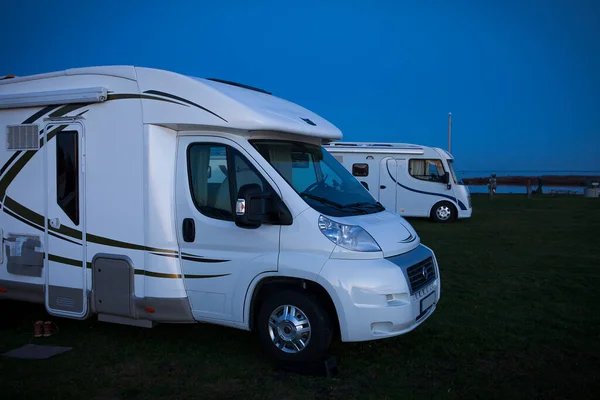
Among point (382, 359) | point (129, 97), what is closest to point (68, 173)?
point (129, 97)

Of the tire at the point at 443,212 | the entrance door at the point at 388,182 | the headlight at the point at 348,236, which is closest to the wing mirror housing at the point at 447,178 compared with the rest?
the tire at the point at 443,212

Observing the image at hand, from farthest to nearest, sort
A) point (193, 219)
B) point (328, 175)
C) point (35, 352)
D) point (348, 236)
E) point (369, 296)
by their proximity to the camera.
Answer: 1. point (328, 175)
2. point (35, 352)
3. point (193, 219)
4. point (348, 236)
5. point (369, 296)

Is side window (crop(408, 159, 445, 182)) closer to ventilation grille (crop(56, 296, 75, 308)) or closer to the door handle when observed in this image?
the door handle

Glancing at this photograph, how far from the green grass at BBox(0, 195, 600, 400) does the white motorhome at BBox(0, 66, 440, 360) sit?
384mm

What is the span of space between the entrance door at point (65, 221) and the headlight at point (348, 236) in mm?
2613

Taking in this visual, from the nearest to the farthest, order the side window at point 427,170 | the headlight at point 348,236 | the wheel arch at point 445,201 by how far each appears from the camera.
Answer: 1. the headlight at point 348,236
2. the side window at point 427,170
3. the wheel arch at point 445,201

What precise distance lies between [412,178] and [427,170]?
57cm

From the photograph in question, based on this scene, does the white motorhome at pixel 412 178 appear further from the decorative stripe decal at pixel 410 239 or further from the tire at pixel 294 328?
the tire at pixel 294 328

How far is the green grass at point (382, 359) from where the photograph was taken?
465cm

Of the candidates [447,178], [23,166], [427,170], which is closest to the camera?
[23,166]

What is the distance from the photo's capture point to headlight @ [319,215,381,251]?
4809 millimetres

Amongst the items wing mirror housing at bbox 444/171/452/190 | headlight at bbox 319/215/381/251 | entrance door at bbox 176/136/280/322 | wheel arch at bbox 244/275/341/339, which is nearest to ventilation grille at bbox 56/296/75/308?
entrance door at bbox 176/136/280/322

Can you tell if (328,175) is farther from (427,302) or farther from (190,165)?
(427,302)

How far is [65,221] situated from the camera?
5.78 metres
